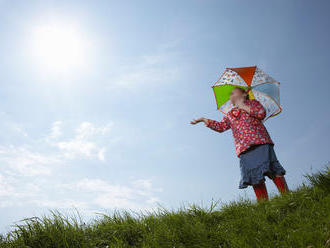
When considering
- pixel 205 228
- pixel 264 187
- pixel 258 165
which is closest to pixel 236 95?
pixel 258 165

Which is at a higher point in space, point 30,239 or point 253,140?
point 253,140

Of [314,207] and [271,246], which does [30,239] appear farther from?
[314,207]

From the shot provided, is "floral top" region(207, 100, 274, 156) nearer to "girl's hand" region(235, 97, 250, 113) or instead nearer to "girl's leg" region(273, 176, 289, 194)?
"girl's hand" region(235, 97, 250, 113)

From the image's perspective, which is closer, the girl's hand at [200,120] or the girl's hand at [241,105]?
the girl's hand at [241,105]

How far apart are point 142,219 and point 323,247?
85.8 inches

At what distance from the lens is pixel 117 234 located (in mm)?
3684

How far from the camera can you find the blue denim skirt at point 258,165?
5465 mm

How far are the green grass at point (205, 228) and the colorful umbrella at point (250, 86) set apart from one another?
292 centimetres

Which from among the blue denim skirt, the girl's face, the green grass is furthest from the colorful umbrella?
the green grass

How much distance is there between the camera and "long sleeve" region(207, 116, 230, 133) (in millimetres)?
6382

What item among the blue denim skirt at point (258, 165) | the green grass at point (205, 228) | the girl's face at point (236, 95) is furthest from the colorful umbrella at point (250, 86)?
the green grass at point (205, 228)

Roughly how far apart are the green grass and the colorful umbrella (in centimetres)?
292

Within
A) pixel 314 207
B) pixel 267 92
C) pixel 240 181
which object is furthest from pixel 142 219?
pixel 267 92

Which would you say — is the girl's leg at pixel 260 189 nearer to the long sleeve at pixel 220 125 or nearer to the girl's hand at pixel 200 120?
the long sleeve at pixel 220 125
